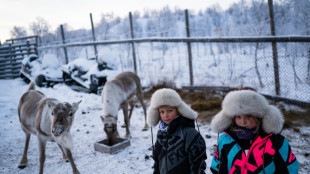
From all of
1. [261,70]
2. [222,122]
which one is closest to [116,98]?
[222,122]

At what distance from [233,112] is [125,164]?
8.86ft

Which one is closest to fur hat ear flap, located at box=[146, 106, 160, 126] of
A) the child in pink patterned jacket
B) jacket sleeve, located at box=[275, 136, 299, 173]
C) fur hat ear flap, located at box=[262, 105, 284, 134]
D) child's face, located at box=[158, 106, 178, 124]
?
child's face, located at box=[158, 106, 178, 124]

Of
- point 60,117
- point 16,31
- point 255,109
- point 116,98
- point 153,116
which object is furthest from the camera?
point 16,31

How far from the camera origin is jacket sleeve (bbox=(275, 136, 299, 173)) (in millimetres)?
1636

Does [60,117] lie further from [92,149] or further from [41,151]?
[92,149]

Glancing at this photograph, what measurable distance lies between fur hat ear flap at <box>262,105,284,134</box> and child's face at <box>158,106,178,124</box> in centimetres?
83

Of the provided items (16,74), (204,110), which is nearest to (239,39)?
(204,110)

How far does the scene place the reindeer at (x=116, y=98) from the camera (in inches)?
184

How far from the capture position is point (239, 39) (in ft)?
21.1

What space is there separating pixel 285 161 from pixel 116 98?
4.15m

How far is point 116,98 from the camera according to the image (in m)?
5.39

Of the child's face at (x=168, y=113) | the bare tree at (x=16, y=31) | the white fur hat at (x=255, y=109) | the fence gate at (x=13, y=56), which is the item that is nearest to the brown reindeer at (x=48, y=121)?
the child's face at (x=168, y=113)

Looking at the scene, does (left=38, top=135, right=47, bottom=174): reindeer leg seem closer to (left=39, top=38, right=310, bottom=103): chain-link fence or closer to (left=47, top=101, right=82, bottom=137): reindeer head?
(left=47, top=101, right=82, bottom=137): reindeer head

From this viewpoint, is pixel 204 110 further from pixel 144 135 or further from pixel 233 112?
pixel 233 112
